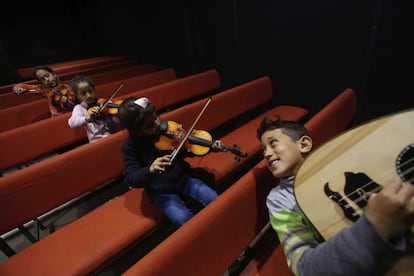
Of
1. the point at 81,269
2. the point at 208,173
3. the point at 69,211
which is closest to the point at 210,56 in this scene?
the point at 208,173

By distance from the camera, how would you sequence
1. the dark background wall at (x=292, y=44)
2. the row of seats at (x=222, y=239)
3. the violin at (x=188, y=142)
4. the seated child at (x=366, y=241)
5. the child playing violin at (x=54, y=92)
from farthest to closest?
1. the child playing violin at (x=54, y=92)
2. the dark background wall at (x=292, y=44)
3. the violin at (x=188, y=142)
4. the row of seats at (x=222, y=239)
5. the seated child at (x=366, y=241)

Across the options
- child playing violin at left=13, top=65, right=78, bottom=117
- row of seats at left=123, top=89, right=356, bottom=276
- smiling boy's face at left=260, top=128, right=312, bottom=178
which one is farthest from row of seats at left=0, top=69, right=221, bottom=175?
smiling boy's face at left=260, top=128, right=312, bottom=178

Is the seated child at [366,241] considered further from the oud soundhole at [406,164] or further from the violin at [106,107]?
the violin at [106,107]

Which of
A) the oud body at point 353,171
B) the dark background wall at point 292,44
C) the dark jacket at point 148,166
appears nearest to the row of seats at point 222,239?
the oud body at point 353,171

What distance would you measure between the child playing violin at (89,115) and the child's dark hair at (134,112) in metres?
0.69

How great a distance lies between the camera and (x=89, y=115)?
1.80 metres

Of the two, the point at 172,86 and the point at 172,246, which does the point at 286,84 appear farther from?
the point at 172,246

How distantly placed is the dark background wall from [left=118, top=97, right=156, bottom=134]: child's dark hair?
6.08ft

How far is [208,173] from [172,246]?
2.91 ft

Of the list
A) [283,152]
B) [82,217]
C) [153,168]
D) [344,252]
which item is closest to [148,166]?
[153,168]

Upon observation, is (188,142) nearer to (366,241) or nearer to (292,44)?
(366,241)

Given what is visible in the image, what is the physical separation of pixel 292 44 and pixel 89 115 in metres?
1.99

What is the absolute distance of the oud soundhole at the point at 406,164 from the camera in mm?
493

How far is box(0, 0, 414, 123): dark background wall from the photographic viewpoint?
2017mm
